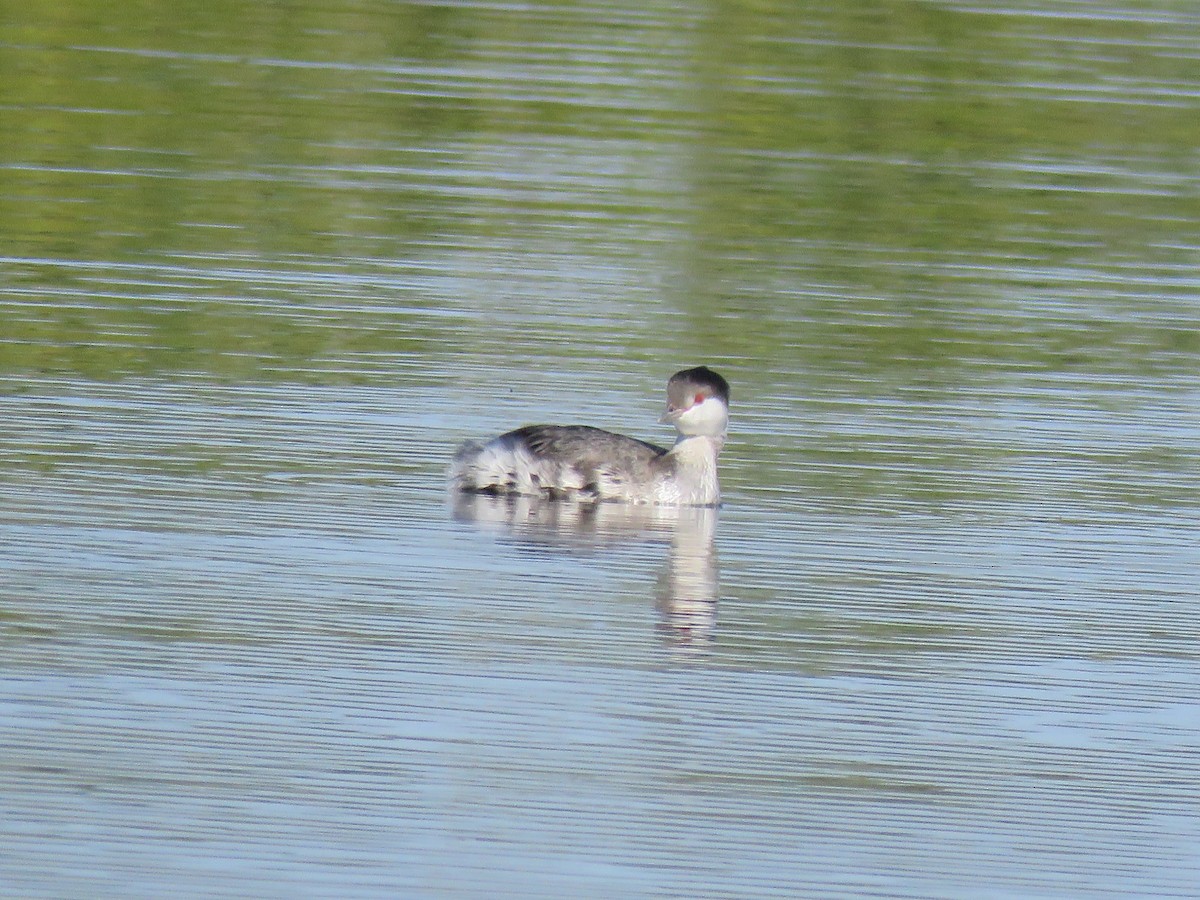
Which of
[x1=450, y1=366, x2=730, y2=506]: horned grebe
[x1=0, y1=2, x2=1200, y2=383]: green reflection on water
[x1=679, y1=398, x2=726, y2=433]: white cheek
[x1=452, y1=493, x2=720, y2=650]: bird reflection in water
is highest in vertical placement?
[x1=0, y1=2, x2=1200, y2=383]: green reflection on water

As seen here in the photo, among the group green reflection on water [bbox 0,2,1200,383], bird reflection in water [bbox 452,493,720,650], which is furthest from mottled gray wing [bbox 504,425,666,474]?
green reflection on water [bbox 0,2,1200,383]

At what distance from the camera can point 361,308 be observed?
15.8 metres

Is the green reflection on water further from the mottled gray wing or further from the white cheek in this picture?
the white cheek

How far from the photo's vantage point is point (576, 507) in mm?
12438

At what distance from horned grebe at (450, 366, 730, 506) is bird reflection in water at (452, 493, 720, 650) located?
2.6 inches

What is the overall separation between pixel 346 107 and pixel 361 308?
802cm

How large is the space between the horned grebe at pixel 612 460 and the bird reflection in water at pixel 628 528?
7 cm

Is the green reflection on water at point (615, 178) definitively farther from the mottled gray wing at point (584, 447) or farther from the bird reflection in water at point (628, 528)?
the bird reflection in water at point (628, 528)

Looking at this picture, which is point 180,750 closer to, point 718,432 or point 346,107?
point 718,432

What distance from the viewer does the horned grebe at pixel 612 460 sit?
12281 millimetres

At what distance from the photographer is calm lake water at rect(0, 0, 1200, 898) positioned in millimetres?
8047

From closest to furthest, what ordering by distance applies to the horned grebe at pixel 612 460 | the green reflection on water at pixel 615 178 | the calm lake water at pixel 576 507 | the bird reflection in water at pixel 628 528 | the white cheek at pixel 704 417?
the calm lake water at pixel 576 507 < the bird reflection in water at pixel 628 528 < the horned grebe at pixel 612 460 < the white cheek at pixel 704 417 < the green reflection on water at pixel 615 178

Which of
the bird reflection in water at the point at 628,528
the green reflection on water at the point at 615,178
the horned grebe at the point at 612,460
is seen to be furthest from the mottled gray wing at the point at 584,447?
the green reflection on water at the point at 615,178

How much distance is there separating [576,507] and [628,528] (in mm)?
409
